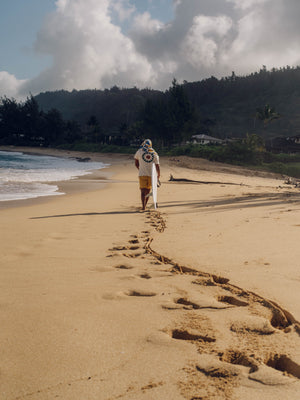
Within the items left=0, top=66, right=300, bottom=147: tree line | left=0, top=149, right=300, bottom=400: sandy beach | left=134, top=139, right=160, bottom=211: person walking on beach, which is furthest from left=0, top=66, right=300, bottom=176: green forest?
left=0, top=149, right=300, bottom=400: sandy beach

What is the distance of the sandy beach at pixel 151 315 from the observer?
5.01ft

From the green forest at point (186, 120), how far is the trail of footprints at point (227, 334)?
2727cm

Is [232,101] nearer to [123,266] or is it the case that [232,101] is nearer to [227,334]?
[123,266]

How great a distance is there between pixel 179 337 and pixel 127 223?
4.00 metres

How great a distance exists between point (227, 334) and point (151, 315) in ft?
1.68

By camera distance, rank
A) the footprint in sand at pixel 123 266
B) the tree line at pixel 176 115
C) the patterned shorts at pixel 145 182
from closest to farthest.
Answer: the footprint in sand at pixel 123 266, the patterned shorts at pixel 145 182, the tree line at pixel 176 115

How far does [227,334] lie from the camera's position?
1964 mm

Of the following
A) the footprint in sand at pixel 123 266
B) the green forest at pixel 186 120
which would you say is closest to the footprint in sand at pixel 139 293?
the footprint in sand at pixel 123 266

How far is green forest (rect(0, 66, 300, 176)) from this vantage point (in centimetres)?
3925

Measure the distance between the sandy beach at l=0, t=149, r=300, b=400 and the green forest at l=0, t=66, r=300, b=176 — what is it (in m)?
26.2

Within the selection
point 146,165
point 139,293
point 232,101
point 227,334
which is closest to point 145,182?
→ point 146,165

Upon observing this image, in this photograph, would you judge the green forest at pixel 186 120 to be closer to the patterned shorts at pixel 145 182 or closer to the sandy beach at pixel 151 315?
the patterned shorts at pixel 145 182

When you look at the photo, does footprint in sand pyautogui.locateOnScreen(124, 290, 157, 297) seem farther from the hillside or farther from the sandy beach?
the hillside

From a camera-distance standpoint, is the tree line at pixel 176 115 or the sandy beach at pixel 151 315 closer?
the sandy beach at pixel 151 315
